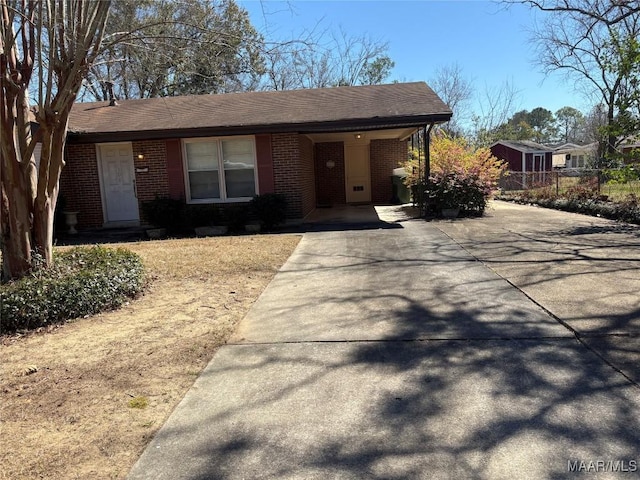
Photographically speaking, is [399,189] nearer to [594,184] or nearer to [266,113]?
[594,184]

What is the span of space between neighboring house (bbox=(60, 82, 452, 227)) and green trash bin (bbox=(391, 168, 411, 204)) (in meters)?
3.78

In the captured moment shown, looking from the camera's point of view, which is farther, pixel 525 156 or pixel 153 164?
pixel 525 156

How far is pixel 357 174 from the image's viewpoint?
19.0 m

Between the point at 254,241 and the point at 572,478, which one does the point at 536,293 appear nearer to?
the point at 572,478

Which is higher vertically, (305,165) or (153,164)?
(153,164)

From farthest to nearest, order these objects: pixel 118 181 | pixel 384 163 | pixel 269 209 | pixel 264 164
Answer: pixel 384 163 < pixel 118 181 < pixel 264 164 < pixel 269 209

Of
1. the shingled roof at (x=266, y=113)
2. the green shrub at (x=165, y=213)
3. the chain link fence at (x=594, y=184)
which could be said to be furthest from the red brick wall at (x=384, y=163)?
the green shrub at (x=165, y=213)

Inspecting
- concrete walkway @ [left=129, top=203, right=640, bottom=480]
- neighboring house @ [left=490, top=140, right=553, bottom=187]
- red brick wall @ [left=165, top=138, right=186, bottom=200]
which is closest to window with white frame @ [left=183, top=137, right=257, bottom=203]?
red brick wall @ [left=165, top=138, right=186, bottom=200]

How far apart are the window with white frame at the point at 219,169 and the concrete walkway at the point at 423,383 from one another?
24.3 ft

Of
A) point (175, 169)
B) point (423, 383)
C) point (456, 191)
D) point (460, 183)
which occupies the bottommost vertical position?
point (423, 383)

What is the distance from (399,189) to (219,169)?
7.60 meters

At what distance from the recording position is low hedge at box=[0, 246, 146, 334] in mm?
5012

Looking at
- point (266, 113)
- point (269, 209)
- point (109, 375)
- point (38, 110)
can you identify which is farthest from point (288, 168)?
point (109, 375)

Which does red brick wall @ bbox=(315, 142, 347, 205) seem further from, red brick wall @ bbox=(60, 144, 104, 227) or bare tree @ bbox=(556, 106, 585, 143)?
bare tree @ bbox=(556, 106, 585, 143)
